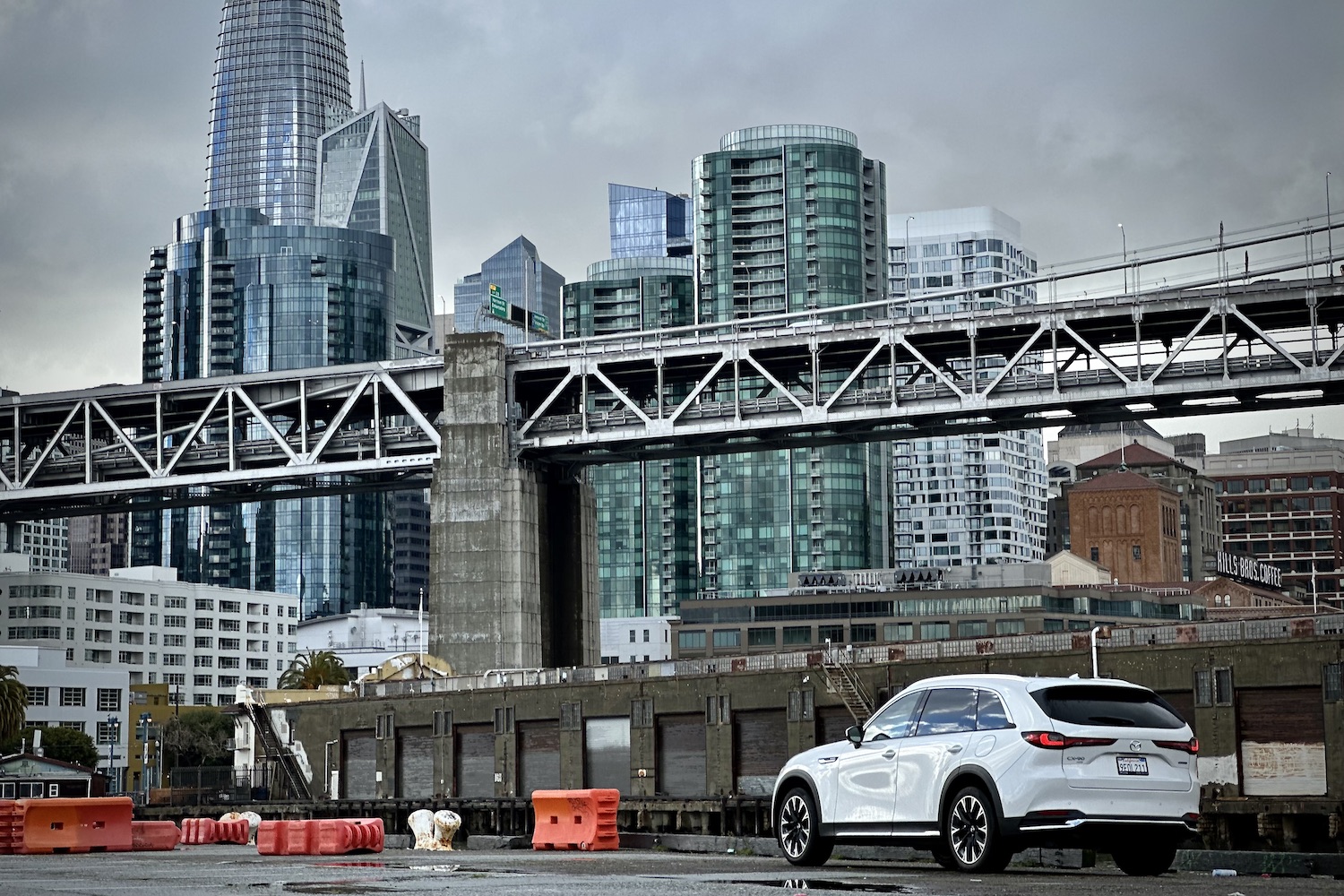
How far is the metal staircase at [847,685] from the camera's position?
55562mm

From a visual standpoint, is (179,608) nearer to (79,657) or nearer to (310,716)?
(79,657)

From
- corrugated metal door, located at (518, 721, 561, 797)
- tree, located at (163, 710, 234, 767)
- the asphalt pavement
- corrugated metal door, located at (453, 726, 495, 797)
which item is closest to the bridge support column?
corrugated metal door, located at (453, 726, 495, 797)

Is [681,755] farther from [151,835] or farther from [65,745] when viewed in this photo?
[65,745]

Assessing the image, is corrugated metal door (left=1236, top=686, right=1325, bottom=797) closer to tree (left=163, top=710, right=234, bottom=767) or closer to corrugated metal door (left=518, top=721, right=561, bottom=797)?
corrugated metal door (left=518, top=721, right=561, bottom=797)

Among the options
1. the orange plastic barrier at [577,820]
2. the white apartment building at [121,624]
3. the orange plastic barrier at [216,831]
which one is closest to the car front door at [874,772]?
the orange plastic barrier at [577,820]

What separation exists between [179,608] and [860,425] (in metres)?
115

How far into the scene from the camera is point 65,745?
439 feet

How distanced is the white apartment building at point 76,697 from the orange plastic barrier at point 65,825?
111 m

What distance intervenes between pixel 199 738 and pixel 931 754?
14794 cm

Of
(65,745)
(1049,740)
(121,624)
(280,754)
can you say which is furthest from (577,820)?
(121,624)

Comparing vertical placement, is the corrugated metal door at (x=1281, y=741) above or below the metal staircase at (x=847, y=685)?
below

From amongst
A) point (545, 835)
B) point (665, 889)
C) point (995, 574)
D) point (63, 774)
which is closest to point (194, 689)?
point (995, 574)

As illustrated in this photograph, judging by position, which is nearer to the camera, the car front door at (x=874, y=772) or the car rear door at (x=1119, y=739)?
the car rear door at (x=1119, y=739)

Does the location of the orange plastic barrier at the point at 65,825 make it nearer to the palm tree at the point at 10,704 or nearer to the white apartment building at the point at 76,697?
the palm tree at the point at 10,704
